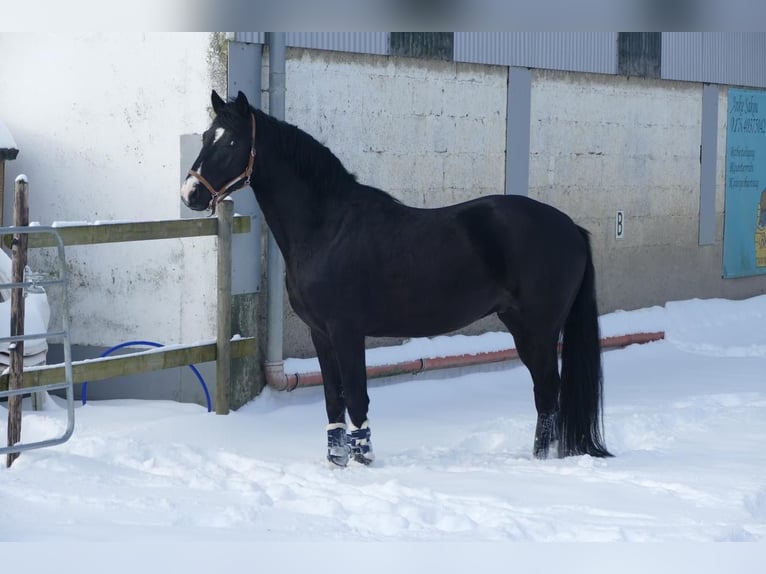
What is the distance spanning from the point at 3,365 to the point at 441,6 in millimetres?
6255

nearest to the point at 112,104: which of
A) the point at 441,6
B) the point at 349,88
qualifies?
the point at 349,88

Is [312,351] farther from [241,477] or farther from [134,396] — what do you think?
[241,477]

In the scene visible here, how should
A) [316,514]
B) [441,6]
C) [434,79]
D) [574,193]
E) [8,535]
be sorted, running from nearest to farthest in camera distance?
[441,6]
[8,535]
[316,514]
[434,79]
[574,193]

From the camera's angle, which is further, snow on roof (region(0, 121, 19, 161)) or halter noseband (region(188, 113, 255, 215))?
snow on roof (region(0, 121, 19, 161))

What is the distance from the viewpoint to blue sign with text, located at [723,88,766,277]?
38.5 ft

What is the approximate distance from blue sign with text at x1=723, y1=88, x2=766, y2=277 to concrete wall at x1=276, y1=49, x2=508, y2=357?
4155 millimetres

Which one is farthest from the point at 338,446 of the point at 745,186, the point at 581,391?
the point at 745,186

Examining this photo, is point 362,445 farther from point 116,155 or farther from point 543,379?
point 116,155

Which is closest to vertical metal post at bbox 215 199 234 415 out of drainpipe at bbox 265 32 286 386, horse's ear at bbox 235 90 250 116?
drainpipe at bbox 265 32 286 386

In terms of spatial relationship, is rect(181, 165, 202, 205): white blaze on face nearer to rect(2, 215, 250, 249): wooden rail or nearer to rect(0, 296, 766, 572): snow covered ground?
rect(2, 215, 250, 249): wooden rail

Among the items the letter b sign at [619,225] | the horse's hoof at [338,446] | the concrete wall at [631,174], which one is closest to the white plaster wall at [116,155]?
the horse's hoof at [338,446]

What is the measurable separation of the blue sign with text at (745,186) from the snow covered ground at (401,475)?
4.50 meters

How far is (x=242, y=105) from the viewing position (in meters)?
4.99

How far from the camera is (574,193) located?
9398 millimetres
